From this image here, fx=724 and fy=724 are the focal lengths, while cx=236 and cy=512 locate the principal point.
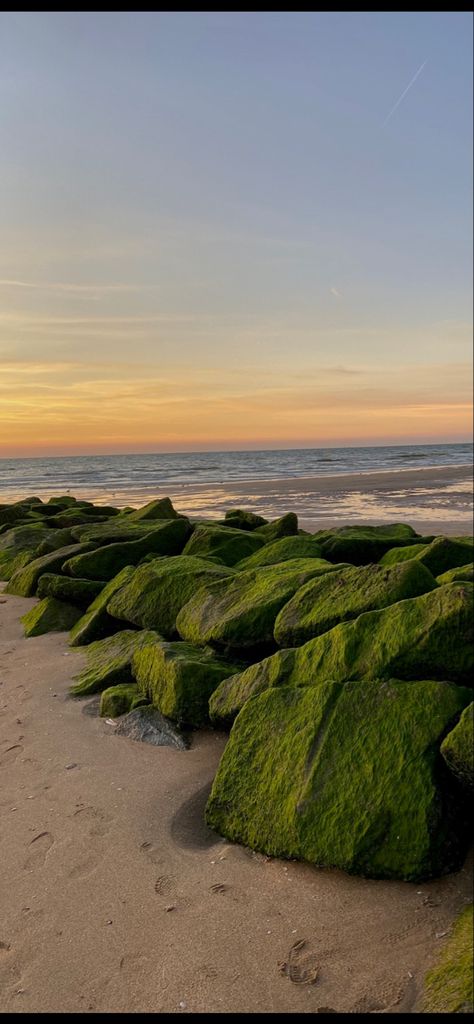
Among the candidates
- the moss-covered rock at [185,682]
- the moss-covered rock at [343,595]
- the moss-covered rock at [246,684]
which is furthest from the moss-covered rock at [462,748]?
the moss-covered rock at [185,682]

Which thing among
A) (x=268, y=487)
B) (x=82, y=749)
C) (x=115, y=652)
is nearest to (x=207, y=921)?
(x=82, y=749)

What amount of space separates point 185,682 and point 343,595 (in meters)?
1.44

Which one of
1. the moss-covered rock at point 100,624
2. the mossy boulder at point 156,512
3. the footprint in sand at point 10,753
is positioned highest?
the mossy boulder at point 156,512

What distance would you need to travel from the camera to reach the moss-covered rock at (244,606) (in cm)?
617

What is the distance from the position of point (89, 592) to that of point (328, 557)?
3.36 meters

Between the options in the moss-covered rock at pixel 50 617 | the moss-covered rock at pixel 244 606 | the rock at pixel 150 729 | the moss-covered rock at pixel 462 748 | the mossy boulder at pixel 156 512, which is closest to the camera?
the moss-covered rock at pixel 462 748

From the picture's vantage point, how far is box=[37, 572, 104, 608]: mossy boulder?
31.9 ft

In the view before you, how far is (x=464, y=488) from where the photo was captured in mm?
31891

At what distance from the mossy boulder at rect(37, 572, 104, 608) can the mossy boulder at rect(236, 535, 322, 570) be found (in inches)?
82.6

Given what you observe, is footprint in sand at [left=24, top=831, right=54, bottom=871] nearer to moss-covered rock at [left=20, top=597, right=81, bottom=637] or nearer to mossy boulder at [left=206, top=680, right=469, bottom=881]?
mossy boulder at [left=206, top=680, right=469, bottom=881]

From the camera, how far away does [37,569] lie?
11.7m

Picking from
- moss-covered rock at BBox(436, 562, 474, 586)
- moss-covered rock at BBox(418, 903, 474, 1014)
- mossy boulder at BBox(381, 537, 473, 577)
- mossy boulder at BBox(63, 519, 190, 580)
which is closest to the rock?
moss-covered rock at BBox(436, 562, 474, 586)

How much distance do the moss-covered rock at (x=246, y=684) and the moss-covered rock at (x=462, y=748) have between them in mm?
1500

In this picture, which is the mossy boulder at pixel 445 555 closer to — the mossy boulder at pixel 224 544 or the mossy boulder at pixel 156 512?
the mossy boulder at pixel 224 544
